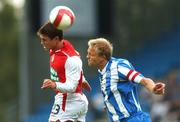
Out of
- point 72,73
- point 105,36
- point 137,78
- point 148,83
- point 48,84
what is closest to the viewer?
point 148,83

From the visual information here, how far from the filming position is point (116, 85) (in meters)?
10.9

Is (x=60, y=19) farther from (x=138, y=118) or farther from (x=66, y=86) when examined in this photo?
(x=138, y=118)

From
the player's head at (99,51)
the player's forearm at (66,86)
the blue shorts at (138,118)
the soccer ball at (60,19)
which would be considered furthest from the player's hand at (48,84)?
the blue shorts at (138,118)

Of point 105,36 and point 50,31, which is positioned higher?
point 50,31

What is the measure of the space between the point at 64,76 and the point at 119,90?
2.21ft

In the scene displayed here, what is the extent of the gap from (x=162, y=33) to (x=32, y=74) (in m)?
4.37

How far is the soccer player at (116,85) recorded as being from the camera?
1084cm

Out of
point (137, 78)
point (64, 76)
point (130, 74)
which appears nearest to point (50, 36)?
point (64, 76)

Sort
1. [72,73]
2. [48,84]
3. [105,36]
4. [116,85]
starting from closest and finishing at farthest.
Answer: [48,84], [116,85], [72,73], [105,36]

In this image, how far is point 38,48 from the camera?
26953 millimetres

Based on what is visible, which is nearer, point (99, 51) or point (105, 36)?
point (99, 51)

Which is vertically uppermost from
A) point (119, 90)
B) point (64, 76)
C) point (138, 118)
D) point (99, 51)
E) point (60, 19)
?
point (60, 19)

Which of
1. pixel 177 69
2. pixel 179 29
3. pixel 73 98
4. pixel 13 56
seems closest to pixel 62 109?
pixel 73 98

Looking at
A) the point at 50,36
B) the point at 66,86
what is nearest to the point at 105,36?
the point at 50,36
